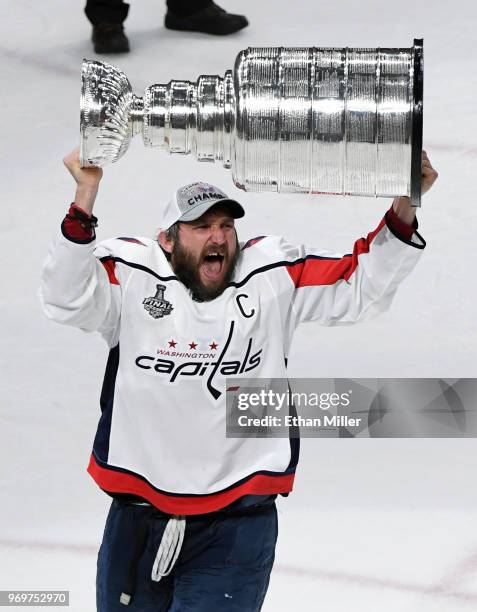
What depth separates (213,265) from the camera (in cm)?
320

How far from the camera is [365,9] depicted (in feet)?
22.4

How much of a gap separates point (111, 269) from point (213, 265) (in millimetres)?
205

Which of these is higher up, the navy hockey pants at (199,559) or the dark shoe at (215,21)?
the dark shoe at (215,21)

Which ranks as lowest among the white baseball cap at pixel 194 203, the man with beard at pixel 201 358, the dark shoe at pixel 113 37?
the man with beard at pixel 201 358

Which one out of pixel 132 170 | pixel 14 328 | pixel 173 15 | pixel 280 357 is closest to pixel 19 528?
pixel 14 328

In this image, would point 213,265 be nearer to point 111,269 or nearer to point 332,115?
point 111,269

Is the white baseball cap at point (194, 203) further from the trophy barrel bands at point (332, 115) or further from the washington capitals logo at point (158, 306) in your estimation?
the trophy barrel bands at point (332, 115)

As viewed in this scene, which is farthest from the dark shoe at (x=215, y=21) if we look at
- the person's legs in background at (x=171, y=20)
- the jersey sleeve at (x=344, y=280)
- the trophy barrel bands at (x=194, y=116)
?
the trophy barrel bands at (x=194, y=116)

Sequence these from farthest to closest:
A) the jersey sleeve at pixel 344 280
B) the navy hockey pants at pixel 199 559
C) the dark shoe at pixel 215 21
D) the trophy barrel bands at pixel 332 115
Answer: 1. the dark shoe at pixel 215 21
2. the navy hockey pants at pixel 199 559
3. the jersey sleeve at pixel 344 280
4. the trophy barrel bands at pixel 332 115

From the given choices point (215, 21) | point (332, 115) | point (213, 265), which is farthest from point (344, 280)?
point (215, 21)

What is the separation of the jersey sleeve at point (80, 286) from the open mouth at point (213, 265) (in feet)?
0.59

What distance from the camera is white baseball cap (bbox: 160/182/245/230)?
3201mm

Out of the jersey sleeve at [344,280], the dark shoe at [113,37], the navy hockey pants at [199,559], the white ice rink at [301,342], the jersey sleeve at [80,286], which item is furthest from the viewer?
the dark shoe at [113,37]

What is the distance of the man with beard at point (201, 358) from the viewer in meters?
3.19
